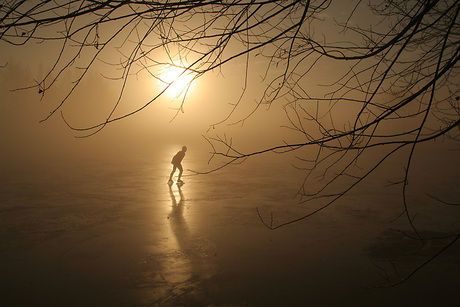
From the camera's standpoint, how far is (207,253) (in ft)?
19.6

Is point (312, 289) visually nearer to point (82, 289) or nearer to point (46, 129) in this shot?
point (82, 289)

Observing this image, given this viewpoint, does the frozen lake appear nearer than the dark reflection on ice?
Yes

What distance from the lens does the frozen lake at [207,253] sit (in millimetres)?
4477

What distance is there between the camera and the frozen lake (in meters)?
4.48

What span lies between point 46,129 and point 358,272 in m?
61.7

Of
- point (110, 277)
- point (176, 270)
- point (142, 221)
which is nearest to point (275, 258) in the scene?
point (176, 270)

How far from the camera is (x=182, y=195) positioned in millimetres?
11328

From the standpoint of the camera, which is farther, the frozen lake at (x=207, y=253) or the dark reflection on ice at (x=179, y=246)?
the dark reflection on ice at (x=179, y=246)

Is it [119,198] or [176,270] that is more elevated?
[119,198]

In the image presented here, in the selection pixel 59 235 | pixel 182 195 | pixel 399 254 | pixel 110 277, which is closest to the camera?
pixel 110 277

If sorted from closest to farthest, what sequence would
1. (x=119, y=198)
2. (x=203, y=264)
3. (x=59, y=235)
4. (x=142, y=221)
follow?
(x=203, y=264) → (x=59, y=235) → (x=142, y=221) → (x=119, y=198)

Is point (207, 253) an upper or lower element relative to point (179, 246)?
lower

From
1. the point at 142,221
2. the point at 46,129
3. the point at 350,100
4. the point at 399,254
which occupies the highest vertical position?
the point at 46,129

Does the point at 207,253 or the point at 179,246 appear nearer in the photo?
the point at 207,253
